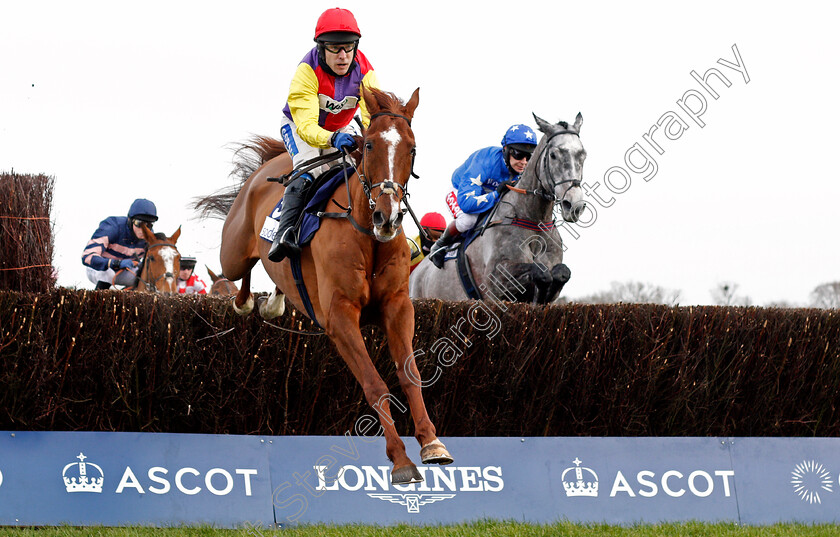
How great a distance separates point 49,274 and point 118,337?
0.72 meters

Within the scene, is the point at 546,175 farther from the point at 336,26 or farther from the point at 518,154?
the point at 336,26

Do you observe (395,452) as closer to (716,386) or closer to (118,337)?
(118,337)

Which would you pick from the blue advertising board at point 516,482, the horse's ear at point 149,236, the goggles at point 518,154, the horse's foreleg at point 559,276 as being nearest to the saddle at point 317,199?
the blue advertising board at point 516,482

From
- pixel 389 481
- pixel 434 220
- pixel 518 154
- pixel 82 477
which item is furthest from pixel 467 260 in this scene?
pixel 82 477

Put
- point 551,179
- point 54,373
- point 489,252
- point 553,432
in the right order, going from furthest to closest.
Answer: point 489,252 < point 551,179 < point 553,432 < point 54,373

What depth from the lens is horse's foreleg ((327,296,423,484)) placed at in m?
4.43

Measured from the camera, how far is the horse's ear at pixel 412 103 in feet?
15.6

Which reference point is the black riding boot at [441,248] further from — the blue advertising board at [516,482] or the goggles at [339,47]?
the goggles at [339,47]

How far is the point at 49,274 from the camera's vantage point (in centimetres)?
658

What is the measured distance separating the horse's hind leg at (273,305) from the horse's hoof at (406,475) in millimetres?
2277

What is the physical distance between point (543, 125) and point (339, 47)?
3293mm

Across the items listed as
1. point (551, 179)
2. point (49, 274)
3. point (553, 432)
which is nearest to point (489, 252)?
point (551, 179)

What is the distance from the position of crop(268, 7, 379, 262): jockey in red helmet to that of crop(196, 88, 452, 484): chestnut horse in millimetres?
258

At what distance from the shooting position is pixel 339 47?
542cm
